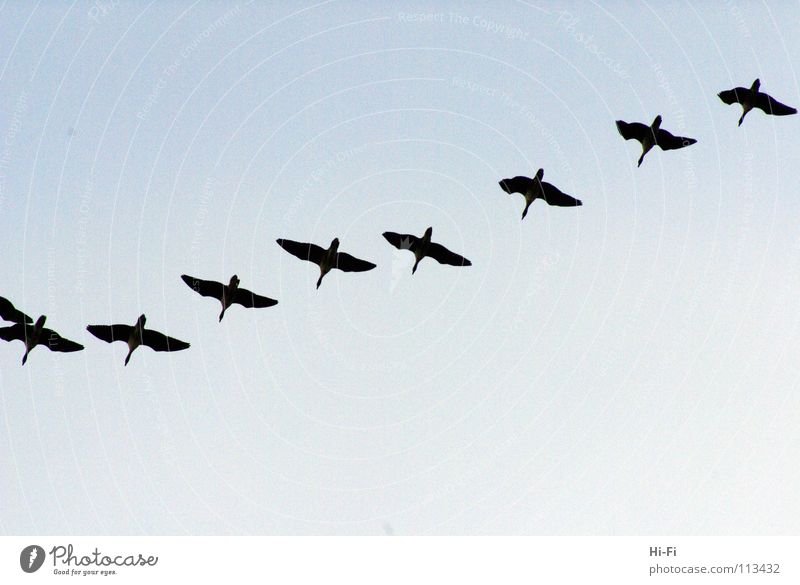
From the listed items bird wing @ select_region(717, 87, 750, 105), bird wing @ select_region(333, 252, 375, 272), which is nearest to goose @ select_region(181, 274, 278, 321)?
bird wing @ select_region(333, 252, 375, 272)

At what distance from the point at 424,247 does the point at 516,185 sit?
16.2ft

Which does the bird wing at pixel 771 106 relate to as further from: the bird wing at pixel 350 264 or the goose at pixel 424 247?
the bird wing at pixel 350 264

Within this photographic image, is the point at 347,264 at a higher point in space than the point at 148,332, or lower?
higher

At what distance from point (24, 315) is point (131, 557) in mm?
14422

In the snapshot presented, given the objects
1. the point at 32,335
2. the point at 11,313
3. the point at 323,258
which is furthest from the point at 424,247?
the point at 11,313

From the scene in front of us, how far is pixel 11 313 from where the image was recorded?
4797 cm

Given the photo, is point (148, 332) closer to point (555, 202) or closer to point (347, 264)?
point (347, 264)

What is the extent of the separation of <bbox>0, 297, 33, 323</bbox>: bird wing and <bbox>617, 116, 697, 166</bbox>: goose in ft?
89.4

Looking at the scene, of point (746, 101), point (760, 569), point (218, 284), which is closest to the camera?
point (760, 569)

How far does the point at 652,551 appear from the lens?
125ft

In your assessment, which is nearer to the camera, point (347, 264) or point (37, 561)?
point (37, 561)

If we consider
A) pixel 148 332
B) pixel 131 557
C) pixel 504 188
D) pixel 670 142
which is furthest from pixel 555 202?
pixel 131 557

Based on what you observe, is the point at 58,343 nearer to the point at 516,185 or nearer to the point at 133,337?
the point at 133,337

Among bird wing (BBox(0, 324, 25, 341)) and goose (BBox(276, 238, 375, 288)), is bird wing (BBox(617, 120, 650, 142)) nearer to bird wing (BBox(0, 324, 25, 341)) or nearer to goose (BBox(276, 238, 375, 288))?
goose (BBox(276, 238, 375, 288))
